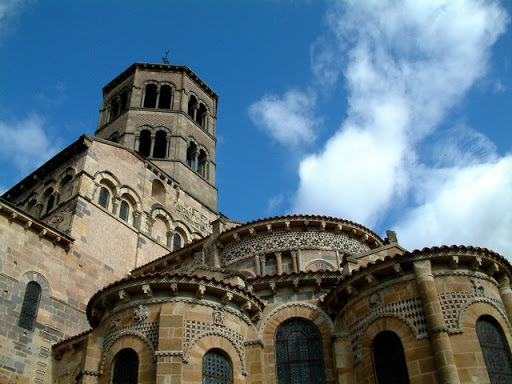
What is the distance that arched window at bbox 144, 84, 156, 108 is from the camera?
38013 millimetres

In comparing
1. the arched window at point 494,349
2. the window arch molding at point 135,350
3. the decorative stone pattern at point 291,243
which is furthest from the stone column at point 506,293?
the window arch molding at point 135,350

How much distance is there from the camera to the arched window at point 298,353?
14883mm

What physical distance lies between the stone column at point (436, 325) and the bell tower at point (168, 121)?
20370 mm

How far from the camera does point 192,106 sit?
38.9 meters

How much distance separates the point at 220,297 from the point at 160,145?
22.4m

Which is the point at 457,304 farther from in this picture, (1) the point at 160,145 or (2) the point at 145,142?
(2) the point at 145,142

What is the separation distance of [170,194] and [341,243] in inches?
508

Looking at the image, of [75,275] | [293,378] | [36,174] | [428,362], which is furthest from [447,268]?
[36,174]

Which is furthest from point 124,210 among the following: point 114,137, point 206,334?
point 206,334

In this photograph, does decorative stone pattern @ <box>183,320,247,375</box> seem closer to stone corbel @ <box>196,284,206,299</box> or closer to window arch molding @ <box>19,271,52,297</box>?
stone corbel @ <box>196,284,206,299</box>

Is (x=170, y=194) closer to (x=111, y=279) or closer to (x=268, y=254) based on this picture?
(x=111, y=279)

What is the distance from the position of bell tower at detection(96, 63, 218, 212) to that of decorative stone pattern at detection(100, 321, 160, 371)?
18.0 metres

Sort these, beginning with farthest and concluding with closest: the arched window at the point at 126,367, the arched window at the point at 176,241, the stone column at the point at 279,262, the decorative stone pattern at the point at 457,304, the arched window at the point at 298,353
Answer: the arched window at the point at 176,241 < the stone column at the point at 279,262 < the arched window at the point at 298,353 < the arched window at the point at 126,367 < the decorative stone pattern at the point at 457,304

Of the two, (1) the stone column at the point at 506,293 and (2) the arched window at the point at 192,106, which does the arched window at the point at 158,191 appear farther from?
(1) the stone column at the point at 506,293
